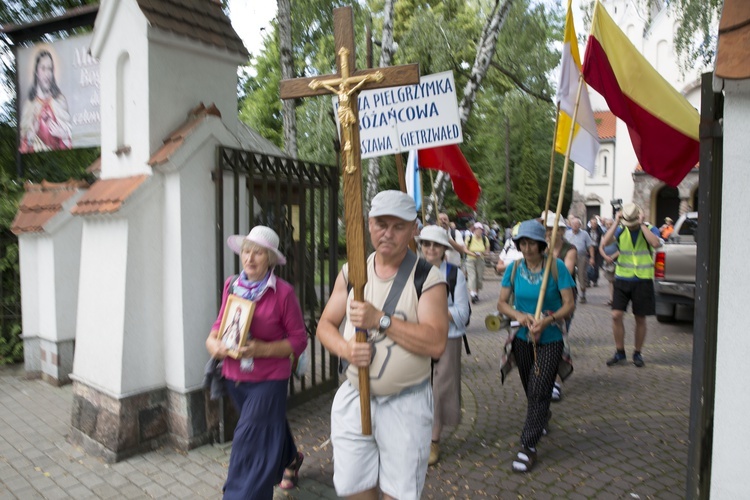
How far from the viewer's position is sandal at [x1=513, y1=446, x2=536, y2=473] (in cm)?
400

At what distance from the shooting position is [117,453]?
419cm

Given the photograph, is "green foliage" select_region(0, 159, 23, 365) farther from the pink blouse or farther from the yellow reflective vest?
the yellow reflective vest

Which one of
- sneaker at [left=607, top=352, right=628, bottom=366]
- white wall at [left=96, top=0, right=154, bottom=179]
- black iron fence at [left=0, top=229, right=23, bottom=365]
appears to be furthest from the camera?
black iron fence at [left=0, top=229, right=23, bottom=365]

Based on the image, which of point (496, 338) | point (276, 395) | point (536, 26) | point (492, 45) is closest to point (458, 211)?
point (536, 26)

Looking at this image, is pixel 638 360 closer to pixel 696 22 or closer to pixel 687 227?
pixel 687 227

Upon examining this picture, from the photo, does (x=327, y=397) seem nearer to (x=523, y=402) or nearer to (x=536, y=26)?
(x=523, y=402)

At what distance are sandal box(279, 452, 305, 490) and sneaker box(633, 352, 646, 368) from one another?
465cm

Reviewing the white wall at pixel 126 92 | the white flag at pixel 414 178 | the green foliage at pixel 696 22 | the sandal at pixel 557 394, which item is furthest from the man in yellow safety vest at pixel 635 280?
the green foliage at pixel 696 22

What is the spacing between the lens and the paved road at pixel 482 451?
3.82m

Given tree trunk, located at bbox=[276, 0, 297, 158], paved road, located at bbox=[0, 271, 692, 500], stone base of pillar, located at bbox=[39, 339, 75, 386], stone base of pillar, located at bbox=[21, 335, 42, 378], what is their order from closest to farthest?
paved road, located at bbox=[0, 271, 692, 500] < stone base of pillar, located at bbox=[39, 339, 75, 386] < stone base of pillar, located at bbox=[21, 335, 42, 378] < tree trunk, located at bbox=[276, 0, 297, 158]

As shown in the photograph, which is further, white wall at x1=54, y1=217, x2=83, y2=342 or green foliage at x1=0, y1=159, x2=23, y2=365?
green foliage at x1=0, y1=159, x2=23, y2=365

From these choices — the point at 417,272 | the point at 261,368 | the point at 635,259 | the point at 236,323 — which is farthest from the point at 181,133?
the point at 635,259

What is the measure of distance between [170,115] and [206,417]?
2.43 m

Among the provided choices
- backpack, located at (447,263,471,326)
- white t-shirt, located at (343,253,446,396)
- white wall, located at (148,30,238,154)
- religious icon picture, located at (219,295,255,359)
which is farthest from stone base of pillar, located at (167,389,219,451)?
white t-shirt, located at (343,253,446,396)
